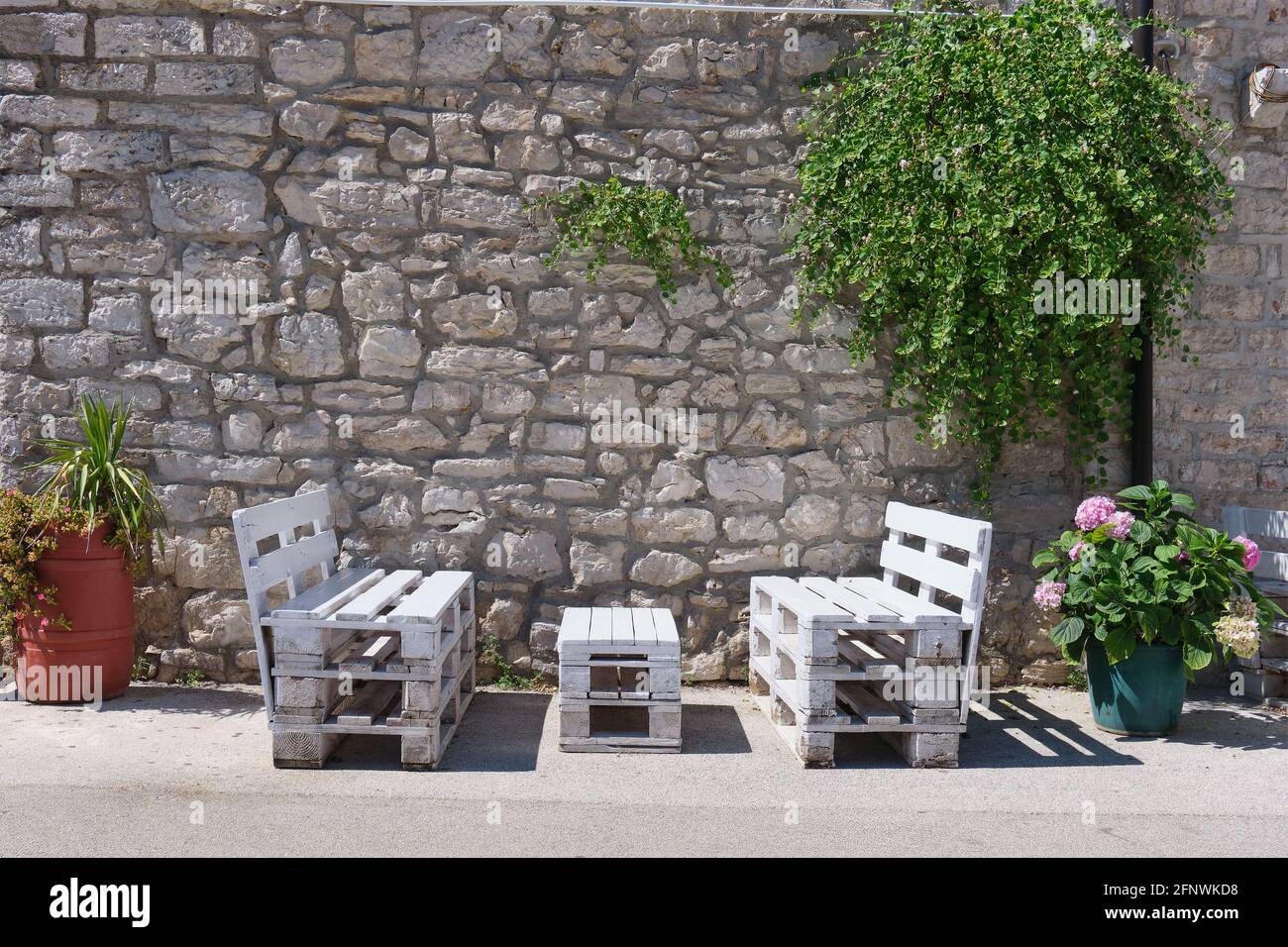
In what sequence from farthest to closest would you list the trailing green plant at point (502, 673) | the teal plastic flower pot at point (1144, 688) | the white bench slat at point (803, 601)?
the trailing green plant at point (502, 673) < the teal plastic flower pot at point (1144, 688) < the white bench slat at point (803, 601)

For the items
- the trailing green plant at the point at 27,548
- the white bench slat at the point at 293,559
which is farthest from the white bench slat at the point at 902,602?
the trailing green plant at the point at 27,548

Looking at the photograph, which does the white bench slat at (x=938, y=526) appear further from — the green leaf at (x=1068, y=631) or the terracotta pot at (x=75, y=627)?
the terracotta pot at (x=75, y=627)

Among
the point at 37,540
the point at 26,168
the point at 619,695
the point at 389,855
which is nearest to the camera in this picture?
the point at 389,855

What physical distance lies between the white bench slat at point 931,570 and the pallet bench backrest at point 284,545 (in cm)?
258

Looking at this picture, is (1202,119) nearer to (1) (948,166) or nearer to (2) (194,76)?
(1) (948,166)

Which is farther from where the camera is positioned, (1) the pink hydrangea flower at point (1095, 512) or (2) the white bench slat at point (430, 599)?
(1) the pink hydrangea flower at point (1095, 512)

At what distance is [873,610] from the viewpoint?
425 centimetres

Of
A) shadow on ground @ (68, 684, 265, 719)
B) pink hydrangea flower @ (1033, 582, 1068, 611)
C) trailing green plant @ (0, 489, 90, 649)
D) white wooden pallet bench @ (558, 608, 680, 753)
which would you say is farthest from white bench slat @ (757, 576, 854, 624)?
trailing green plant @ (0, 489, 90, 649)

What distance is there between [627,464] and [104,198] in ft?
9.08

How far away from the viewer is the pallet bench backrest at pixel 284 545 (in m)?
4.05

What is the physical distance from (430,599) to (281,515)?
73 cm

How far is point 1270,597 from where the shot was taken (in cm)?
505

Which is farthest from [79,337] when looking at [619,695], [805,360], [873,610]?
[873,610]

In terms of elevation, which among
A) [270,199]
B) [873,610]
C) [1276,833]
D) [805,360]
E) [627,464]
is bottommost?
[1276,833]
